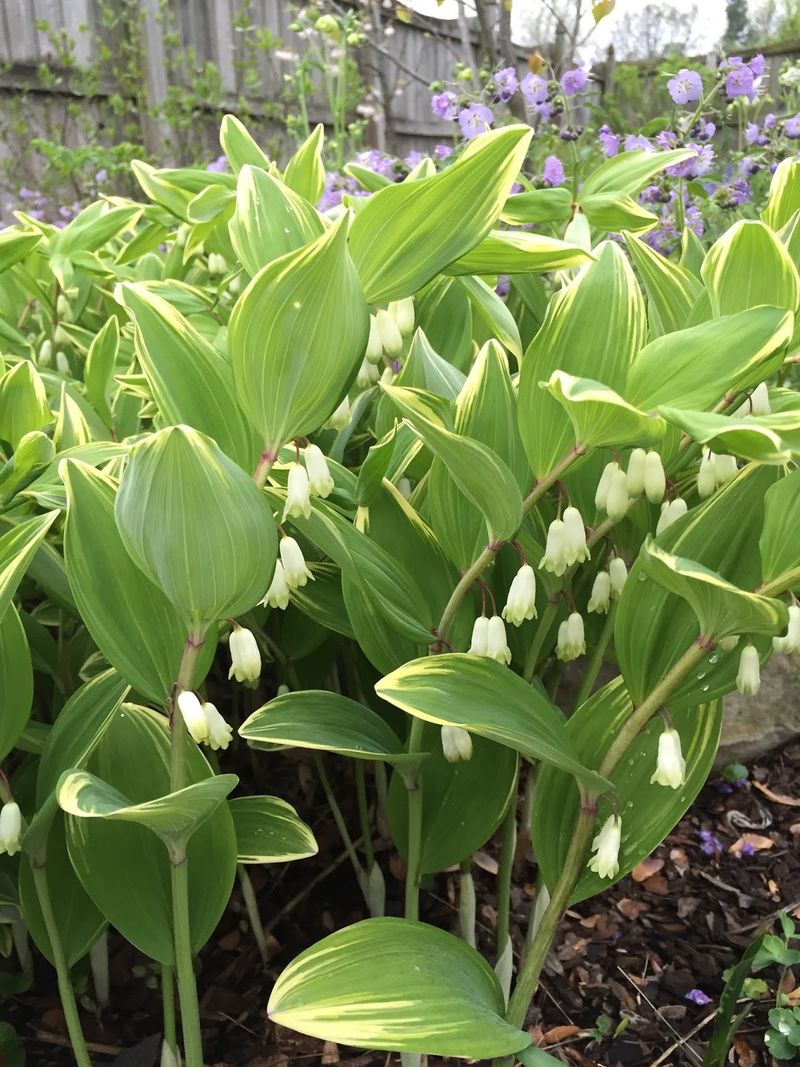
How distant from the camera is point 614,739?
3.11 ft

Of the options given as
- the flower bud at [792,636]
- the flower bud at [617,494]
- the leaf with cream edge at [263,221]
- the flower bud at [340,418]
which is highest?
the leaf with cream edge at [263,221]

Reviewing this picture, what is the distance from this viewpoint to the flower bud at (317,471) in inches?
30.3

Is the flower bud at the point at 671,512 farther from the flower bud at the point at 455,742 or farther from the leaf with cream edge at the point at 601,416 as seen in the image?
the flower bud at the point at 455,742

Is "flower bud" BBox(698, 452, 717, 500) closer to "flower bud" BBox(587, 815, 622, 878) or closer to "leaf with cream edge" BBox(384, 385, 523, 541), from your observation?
"leaf with cream edge" BBox(384, 385, 523, 541)

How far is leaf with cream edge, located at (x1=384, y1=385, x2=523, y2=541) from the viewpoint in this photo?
701 mm

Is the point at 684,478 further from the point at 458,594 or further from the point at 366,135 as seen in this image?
the point at 366,135

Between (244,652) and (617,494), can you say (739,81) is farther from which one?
(244,652)

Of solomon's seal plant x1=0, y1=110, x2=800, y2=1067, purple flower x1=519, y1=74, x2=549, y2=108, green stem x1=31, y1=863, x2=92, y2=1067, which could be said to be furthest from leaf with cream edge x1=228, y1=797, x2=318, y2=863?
purple flower x1=519, y1=74, x2=549, y2=108

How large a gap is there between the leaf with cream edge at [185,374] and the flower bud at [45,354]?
1.08m

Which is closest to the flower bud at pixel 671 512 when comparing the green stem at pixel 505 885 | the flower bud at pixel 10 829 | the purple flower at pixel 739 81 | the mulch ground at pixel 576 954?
the green stem at pixel 505 885

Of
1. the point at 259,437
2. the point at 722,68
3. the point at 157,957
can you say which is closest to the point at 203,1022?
the point at 157,957

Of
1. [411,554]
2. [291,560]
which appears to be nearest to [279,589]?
[291,560]

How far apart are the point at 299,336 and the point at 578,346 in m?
0.26

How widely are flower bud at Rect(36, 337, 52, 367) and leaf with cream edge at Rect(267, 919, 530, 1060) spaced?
1.31 m
